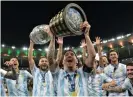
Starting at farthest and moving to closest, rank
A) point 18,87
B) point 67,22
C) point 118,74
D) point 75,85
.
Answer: point 18,87 < point 118,74 < point 67,22 < point 75,85

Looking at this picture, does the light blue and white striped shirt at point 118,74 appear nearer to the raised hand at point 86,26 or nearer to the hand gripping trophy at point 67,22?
the hand gripping trophy at point 67,22

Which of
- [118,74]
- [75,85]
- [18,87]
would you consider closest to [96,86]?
[118,74]

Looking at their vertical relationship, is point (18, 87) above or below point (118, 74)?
below

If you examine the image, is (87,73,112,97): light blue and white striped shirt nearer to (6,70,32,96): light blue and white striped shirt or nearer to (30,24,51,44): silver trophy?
(6,70,32,96): light blue and white striped shirt

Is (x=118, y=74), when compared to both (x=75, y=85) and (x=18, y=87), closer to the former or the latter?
(x=75, y=85)

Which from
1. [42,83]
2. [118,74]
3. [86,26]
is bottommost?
[42,83]

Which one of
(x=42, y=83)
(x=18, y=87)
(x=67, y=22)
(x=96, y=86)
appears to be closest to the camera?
(x=67, y=22)

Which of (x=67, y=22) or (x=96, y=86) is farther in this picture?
(x=96, y=86)

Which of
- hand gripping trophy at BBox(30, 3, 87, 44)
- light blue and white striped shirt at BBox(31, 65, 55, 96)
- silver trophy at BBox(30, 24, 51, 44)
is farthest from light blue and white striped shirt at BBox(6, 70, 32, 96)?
hand gripping trophy at BBox(30, 3, 87, 44)

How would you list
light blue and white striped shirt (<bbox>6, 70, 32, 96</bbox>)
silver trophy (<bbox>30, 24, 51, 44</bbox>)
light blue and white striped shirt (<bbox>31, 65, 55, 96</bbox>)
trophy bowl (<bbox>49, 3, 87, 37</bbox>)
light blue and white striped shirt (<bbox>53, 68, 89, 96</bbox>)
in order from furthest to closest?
light blue and white striped shirt (<bbox>6, 70, 32, 96</bbox>), light blue and white striped shirt (<bbox>31, 65, 55, 96</bbox>), silver trophy (<bbox>30, 24, 51, 44</bbox>), trophy bowl (<bbox>49, 3, 87, 37</bbox>), light blue and white striped shirt (<bbox>53, 68, 89, 96</bbox>)

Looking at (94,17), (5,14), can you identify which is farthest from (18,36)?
(94,17)

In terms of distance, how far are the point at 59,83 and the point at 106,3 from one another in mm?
18392

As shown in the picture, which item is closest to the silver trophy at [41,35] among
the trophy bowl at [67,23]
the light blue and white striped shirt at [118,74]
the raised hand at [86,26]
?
the trophy bowl at [67,23]

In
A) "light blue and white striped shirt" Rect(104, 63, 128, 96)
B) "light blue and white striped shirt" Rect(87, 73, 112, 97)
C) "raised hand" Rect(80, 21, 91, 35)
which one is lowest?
"light blue and white striped shirt" Rect(87, 73, 112, 97)
